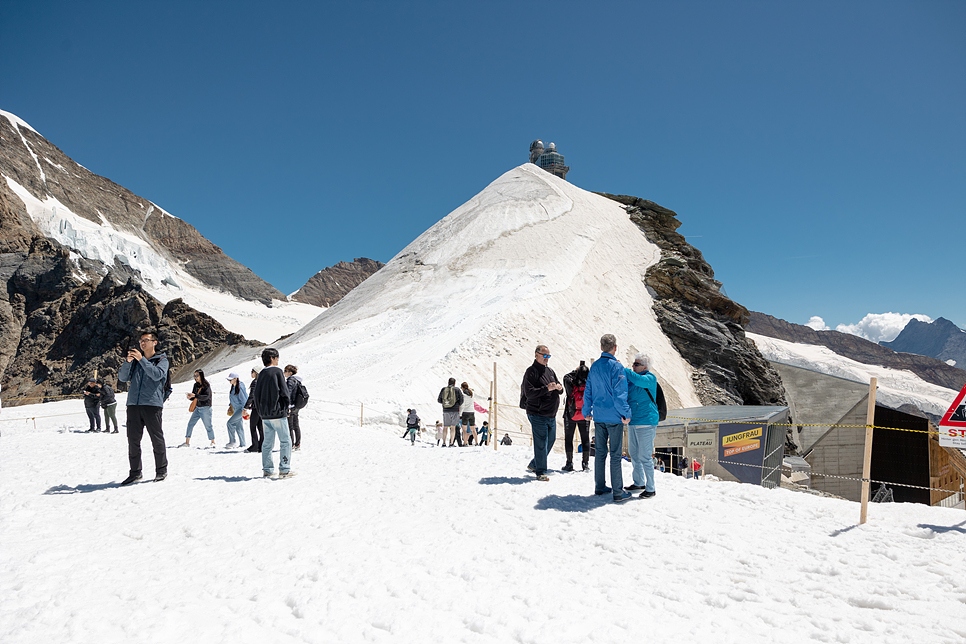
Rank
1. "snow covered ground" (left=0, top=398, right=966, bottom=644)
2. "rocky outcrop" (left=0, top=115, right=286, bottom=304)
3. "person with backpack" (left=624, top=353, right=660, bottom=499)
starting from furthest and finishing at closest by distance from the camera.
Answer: "rocky outcrop" (left=0, top=115, right=286, bottom=304) → "person with backpack" (left=624, top=353, right=660, bottom=499) → "snow covered ground" (left=0, top=398, right=966, bottom=644)

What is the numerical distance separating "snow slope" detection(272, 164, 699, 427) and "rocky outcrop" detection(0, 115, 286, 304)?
101937 millimetres

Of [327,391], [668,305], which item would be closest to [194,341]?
[327,391]

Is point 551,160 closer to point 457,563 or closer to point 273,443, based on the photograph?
point 273,443

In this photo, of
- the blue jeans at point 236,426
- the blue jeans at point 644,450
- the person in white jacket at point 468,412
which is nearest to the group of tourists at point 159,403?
the blue jeans at point 236,426

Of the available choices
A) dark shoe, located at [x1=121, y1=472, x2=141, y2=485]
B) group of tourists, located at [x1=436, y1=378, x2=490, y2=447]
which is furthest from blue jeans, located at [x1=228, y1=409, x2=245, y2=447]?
group of tourists, located at [x1=436, y1=378, x2=490, y2=447]

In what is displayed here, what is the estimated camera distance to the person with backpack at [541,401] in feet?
23.6

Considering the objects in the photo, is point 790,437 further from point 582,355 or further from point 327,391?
point 327,391

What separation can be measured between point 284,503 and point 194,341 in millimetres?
50522

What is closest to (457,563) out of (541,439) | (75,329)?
(541,439)

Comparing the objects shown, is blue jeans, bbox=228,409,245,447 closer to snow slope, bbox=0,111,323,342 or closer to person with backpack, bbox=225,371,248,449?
person with backpack, bbox=225,371,248,449

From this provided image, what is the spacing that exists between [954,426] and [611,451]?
407 centimetres

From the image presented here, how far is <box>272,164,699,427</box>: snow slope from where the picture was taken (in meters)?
21.8

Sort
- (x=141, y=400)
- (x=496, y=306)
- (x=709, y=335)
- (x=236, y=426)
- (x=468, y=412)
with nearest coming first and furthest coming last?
(x=141, y=400), (x=236, y=426), (x=468, y=412), (x=496, y=306), (x=709, y=335)

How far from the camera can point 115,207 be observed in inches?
4813
